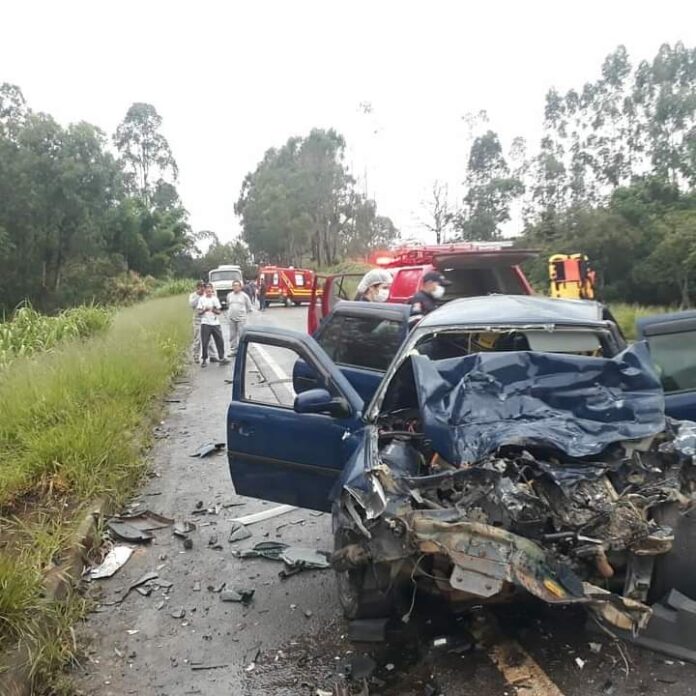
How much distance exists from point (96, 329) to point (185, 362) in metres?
2.16

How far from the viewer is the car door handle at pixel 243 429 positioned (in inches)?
172

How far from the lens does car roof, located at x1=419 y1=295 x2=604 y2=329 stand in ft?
14.3

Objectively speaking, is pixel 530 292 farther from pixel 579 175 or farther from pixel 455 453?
pixel 579 175

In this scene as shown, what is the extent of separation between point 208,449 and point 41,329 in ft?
24.0

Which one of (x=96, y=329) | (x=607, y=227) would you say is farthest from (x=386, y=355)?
(x=607, y=227)

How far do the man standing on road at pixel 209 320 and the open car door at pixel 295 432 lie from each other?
29.0 ft

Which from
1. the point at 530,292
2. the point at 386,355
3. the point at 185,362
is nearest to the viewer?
the point at 386,355

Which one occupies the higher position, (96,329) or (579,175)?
(579,175)

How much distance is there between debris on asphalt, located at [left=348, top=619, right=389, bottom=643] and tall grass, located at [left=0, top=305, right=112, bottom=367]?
312 inches

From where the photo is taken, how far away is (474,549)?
2.68 meters

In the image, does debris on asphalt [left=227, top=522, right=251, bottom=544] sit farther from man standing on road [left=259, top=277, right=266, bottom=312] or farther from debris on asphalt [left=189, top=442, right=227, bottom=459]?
Answer: man standing on road [left=259, top=277, right=266, bottom=312]

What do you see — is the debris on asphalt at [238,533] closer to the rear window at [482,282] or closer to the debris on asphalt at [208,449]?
the debris on asphalt at [208,449]

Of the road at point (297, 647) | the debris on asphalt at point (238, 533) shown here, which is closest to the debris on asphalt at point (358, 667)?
the road at point (297, 647)

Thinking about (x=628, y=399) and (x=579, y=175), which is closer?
(x=628, y=399)
